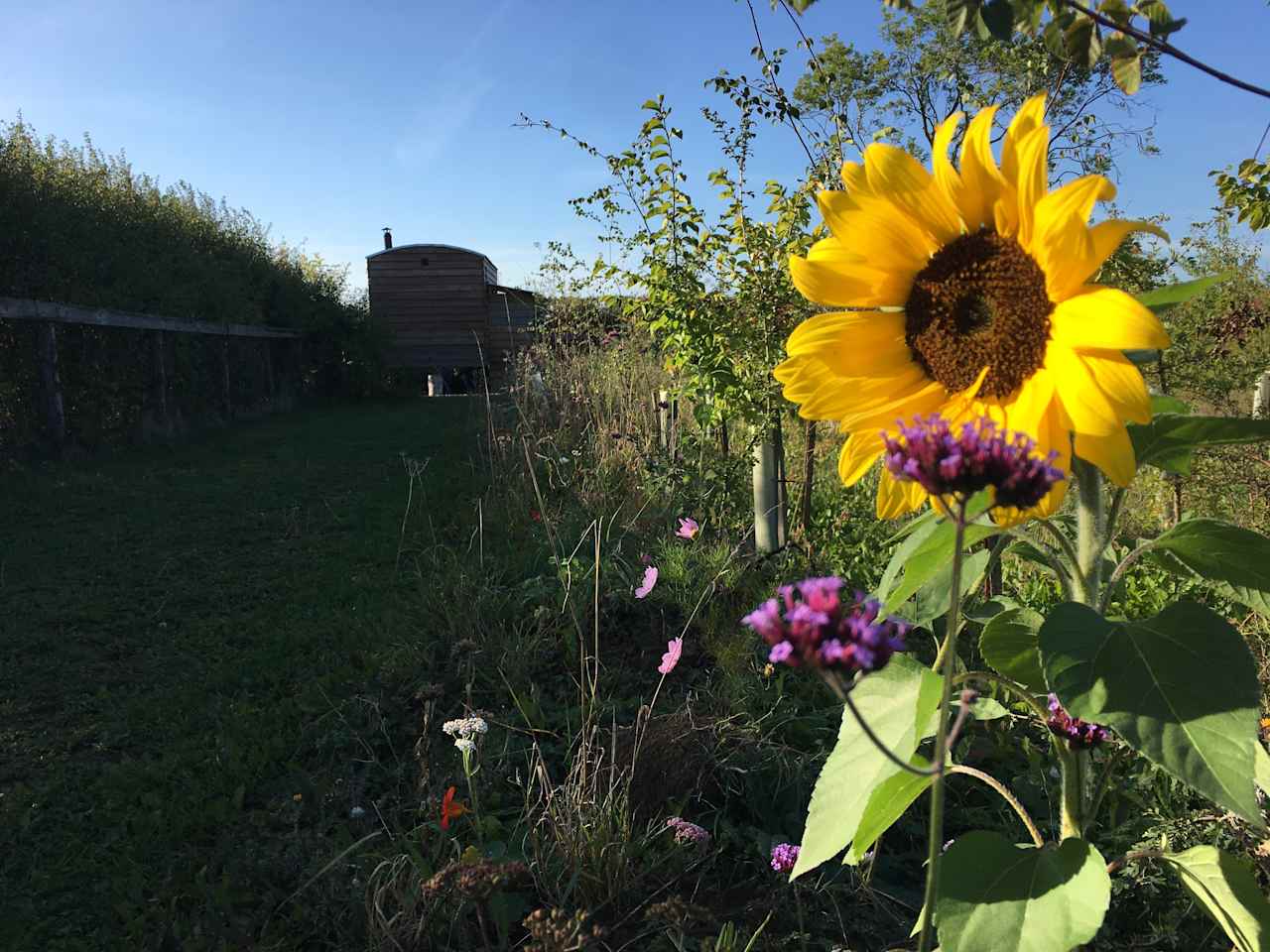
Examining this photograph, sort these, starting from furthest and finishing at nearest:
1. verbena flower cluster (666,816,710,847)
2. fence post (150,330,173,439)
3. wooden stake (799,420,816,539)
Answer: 1. fence post (150,330,173,439)
2. wooden stake (799,420,816,539)
3. verbena flower cluster (666,816,710,847)

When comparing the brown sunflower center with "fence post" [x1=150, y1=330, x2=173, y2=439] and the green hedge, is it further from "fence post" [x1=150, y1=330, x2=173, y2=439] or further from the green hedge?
"fence post" [x1=150, y1=330, x2=173, y2=439]

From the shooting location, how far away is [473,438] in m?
9.12

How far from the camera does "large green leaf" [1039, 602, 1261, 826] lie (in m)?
0.82

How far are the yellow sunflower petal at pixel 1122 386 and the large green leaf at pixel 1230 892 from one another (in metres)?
0.68

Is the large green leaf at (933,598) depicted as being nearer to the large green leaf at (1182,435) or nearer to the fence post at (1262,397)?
the large green leaf at (1182,435)

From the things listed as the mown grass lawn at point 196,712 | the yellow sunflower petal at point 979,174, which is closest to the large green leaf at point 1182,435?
the yellow sunflower petal at point 979,174

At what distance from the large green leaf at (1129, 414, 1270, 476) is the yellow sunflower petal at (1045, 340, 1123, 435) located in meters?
0.13

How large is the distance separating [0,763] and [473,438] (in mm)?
6494

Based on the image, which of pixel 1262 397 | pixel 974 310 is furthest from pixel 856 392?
pixel 1262 397

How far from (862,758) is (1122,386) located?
600 millimetres

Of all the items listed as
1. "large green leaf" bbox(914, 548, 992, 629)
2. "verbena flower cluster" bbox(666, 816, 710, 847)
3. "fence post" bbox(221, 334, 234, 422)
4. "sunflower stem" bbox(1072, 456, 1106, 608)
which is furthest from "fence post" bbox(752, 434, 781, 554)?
"fence post" bbox(221, 334, 234, 422)

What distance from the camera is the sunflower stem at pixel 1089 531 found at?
987 millimetres

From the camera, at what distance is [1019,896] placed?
1.02 metres

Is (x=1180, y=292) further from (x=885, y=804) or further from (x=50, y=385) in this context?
(x=50, y=385)
